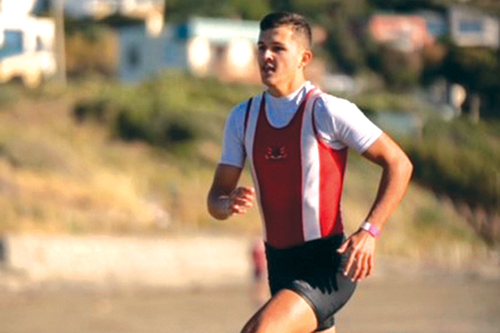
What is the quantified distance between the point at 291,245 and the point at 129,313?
1467 cm

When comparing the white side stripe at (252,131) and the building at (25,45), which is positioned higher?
the white side stripe at (252,131)

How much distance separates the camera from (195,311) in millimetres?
21266

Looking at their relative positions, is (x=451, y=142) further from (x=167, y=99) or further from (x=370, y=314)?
(x=370, y=314)

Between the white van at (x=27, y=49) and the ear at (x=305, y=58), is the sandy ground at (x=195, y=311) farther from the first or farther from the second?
the ear at (x=305, y=58)

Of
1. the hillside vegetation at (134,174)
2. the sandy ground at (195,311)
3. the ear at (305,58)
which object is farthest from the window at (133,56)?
the ear at (305,58)

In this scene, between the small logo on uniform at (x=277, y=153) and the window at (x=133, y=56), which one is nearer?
the small logo on uniform at (x=277, y=153)

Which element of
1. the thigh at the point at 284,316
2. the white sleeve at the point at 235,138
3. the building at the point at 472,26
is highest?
the white sleeve at the point at 235,138

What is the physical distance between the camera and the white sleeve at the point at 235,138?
19.9ft

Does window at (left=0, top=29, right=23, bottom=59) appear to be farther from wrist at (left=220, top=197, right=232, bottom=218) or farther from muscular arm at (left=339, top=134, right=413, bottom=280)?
muscular arm at (left=339, top=134, right=413, bottom=280)

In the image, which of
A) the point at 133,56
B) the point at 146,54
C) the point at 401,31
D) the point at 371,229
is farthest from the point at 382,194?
the point at 401,31

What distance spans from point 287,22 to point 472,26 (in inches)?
2327

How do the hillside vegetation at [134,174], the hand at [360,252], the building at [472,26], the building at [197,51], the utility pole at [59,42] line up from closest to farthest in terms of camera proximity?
the hand at [360,252]
the hillside vegetation at [134,174]
the utility pole at [59,42]
the building at [197,51]
the building at [472,26]

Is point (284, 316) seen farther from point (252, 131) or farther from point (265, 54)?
point (265, 54)

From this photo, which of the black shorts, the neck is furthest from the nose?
the black shorts
